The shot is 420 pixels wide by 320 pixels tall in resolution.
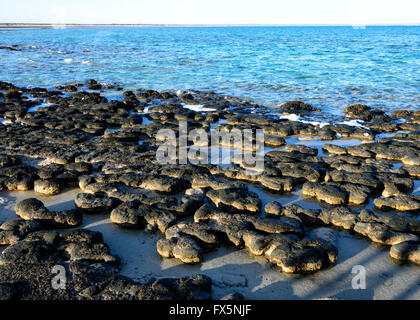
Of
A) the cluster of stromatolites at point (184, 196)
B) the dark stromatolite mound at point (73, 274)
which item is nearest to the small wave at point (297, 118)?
the cluster of stromatolites at point (184, 196)

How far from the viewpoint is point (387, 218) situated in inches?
242

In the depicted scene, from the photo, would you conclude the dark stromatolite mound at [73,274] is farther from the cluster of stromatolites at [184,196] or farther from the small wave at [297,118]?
the small wave at [297,118]

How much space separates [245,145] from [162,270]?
5.86m

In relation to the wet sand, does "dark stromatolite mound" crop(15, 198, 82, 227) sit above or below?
above

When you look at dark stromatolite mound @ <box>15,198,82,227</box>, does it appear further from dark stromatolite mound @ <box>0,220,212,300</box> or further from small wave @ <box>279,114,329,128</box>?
small wave @ <box>279,114,329,128</box>

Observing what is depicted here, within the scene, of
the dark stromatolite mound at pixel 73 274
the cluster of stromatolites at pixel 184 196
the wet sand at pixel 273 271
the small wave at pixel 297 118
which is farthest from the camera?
the small wave at pixel 297 118

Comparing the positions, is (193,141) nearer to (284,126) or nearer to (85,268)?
(284,126)

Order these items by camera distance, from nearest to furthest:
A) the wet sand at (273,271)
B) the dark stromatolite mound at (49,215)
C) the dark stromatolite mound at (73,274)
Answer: the dark stromatolite mound at (73,274) < the wet sand at (273,271) < the dark stromatolite mound at (49,215)
